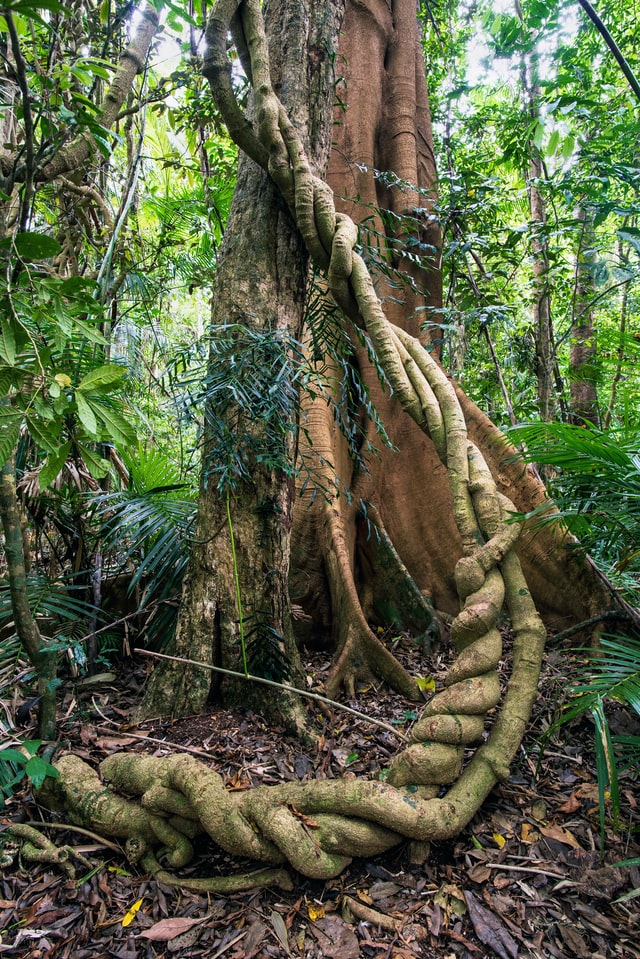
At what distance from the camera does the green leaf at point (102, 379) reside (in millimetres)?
1112

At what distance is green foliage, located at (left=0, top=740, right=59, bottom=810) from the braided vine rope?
0.32 feet

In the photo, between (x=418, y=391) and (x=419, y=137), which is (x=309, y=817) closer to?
(x=418, y=391)

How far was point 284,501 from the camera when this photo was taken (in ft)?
5.91

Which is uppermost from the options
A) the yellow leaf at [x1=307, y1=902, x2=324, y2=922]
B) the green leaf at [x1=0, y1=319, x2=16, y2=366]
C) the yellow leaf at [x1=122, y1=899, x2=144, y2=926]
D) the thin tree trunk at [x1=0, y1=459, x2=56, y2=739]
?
the green leaf at [x1=0, y1=319, x2=16, y2=366]

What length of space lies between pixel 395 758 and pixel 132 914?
66 centimetres

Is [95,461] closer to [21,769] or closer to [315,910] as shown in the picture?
[21,769]

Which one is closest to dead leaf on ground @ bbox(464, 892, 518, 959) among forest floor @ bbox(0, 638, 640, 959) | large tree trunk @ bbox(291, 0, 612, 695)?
forest floor @ bbox(0, 638, 640, 959)

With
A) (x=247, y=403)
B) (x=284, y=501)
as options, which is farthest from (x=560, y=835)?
(x=247, y=403)

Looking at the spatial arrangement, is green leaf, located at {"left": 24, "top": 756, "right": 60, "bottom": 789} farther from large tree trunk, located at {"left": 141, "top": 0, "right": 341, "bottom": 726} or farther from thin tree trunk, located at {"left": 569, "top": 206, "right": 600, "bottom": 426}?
thin tree trunk, located at {"left": 569, "top": 206, "right": 600, "bottom": 426}

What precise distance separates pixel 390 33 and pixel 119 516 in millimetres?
3878

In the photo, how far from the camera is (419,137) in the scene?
12.2ft

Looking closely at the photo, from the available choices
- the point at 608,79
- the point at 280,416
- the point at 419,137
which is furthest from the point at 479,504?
the point at 608,79

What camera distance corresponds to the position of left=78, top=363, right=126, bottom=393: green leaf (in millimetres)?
1112

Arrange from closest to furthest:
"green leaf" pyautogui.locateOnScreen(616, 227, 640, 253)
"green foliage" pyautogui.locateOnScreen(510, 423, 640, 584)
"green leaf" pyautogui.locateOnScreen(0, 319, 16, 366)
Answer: "green leaf" pyautogui.locateOnScreen(0, 319, 16, 366), "green foliage" pyautogui.locateOnScreen(510, 423, 640, 584), "green leaf" pyautogui.locateOnScreen(616, 227, 640, 253)
